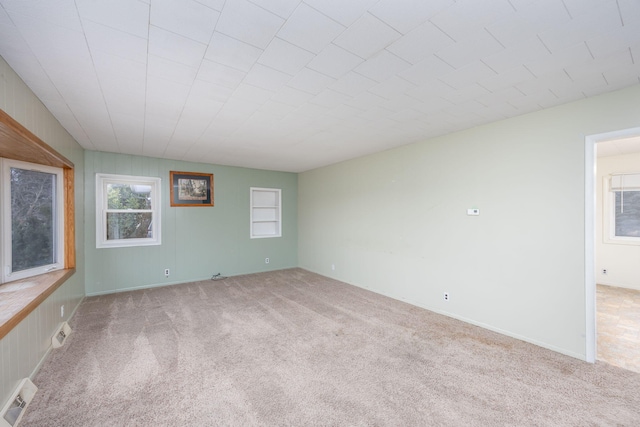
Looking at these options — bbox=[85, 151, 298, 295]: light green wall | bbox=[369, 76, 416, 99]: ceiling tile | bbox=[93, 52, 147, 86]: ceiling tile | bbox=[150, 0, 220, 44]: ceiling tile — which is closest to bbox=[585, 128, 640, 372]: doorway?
bbox=[369, 76, 416, 99]: ceiling tile

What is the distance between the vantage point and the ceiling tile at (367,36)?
1.50m

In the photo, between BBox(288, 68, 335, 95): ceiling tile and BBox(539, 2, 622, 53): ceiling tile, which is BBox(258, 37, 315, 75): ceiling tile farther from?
BBox(539, 2, 622, 53): ceiling tile

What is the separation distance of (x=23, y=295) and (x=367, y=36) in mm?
3515

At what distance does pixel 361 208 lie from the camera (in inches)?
198

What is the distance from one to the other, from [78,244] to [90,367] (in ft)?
7.65

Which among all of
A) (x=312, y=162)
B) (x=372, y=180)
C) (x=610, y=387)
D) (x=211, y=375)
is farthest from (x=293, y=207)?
(x=610, y=387)

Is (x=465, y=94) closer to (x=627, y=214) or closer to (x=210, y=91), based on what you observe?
(x=210, y=91)

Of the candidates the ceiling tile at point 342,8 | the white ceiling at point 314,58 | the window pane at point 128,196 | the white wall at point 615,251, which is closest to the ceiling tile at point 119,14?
the white ceiling at point 314,58

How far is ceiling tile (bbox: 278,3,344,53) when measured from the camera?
4.69 ft

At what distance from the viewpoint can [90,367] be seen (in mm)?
2385

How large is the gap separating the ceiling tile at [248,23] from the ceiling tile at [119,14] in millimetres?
387

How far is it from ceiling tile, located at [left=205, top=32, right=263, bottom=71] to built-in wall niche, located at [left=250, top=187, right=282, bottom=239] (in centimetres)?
447

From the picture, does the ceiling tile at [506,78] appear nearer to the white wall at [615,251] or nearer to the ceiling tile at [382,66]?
the ceiling tile at [382,66]

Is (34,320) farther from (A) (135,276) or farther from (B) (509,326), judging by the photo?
(B) (509,326)
